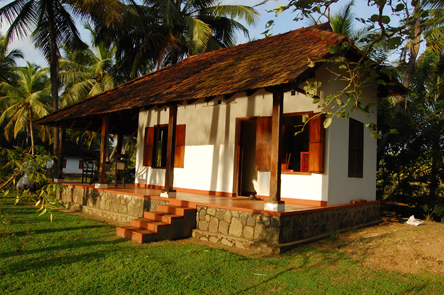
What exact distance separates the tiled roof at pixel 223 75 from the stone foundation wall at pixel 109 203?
206cm

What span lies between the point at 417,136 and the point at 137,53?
13.2 metres

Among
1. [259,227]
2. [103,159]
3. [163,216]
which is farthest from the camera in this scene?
[103,159]

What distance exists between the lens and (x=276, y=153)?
19.1 feet

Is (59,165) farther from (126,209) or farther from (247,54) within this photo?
(247,54)

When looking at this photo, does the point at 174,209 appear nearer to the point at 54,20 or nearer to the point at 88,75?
the point at 54,20

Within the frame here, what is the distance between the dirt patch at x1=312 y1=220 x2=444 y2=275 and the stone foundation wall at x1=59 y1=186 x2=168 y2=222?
363 centimetres

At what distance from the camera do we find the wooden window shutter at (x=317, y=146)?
7176 millimetres

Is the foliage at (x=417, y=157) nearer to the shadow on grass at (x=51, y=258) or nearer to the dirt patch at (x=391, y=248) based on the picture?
the dirt patch at (x=391, y=248)

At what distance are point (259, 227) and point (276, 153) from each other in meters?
1.22

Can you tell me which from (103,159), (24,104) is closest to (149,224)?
(103,159)

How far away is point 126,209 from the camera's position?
823 centimetres

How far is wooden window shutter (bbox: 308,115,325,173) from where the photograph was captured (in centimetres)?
718

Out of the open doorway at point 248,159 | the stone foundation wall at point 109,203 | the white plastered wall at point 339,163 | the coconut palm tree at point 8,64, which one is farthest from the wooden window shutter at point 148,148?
the coconut palm tree at point 8,64

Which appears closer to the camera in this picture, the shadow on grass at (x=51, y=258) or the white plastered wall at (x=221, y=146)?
the shadow on grass at (x=51, y=258)
